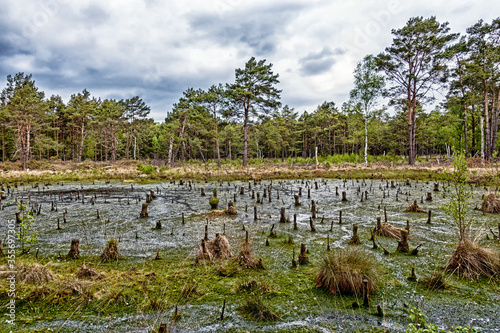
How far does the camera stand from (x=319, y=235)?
9.68 metres

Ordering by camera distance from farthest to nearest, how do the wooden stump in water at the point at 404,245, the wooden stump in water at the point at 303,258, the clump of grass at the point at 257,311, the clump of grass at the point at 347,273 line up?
the wooden stump in water at the point at 404,245 < the wooden stump in water at the point at 303,258 < the clump of grass at the point at 347,273 < the clump of grass at the point at 257,311

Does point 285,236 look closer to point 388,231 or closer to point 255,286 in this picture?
point 388,231

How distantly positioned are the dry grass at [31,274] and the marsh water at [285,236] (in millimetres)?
1128

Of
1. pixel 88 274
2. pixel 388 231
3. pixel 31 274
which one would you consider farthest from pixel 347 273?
pixel 31 274

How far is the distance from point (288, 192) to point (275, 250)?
40.0 ft

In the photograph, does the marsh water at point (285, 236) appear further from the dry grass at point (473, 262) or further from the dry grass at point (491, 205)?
the dry grass at point (491, 205)

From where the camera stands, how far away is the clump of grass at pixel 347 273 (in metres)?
5.48

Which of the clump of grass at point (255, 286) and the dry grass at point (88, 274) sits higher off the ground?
the dry grass at point (88, 274)

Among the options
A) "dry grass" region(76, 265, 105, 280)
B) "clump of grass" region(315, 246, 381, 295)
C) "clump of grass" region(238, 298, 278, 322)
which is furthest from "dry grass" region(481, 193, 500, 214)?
"dry grass" region(76, 265, 105, 280)

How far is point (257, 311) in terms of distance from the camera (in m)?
5.00

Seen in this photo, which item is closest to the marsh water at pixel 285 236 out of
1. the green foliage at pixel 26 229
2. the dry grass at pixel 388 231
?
the dry grass at pixel 388 231

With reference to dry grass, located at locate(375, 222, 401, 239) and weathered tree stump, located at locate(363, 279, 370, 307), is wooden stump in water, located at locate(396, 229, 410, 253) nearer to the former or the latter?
dry grass, located at locate(375, 222, 401, 239)

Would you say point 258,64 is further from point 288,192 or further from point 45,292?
point 45,292

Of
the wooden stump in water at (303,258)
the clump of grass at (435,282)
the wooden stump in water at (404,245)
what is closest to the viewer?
the clump of grass at (435,282)
